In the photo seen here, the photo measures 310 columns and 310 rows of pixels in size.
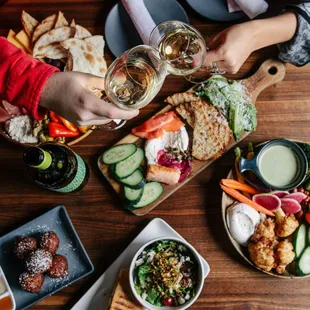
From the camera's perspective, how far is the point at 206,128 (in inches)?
75.6

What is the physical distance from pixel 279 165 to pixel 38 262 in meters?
1.03

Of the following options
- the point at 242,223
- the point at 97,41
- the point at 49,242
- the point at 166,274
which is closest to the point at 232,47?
the point at 97,41

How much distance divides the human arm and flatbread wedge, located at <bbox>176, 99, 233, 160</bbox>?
0.20 m

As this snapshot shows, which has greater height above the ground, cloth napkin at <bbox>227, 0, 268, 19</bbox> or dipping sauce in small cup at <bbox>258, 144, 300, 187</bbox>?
cloth napkin at <bbox>227, 0, 268, 19</bbox>

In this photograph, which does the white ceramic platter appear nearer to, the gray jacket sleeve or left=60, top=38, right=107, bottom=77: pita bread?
left=60, top=38, right=107, bottom=77: pita bread

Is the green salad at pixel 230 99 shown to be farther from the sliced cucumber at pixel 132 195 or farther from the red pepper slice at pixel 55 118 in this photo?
the red pepper slice at pixel 55 118

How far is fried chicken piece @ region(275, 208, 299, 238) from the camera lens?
178 centimetres

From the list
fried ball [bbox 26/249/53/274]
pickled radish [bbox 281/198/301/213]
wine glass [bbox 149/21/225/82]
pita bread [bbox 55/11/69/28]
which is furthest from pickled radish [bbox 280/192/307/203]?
pita bread [bbox 55/11/69/28]

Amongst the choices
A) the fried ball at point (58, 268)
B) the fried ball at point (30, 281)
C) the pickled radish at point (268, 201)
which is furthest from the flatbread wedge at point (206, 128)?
the fried ball at point (30, 281)

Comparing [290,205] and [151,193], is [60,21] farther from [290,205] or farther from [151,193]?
[290,205]

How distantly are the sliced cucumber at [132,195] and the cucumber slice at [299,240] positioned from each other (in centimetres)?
64

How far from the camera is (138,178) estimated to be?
188 cm

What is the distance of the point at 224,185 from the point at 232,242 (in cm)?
23

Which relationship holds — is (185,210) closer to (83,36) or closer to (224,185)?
(224,185)
